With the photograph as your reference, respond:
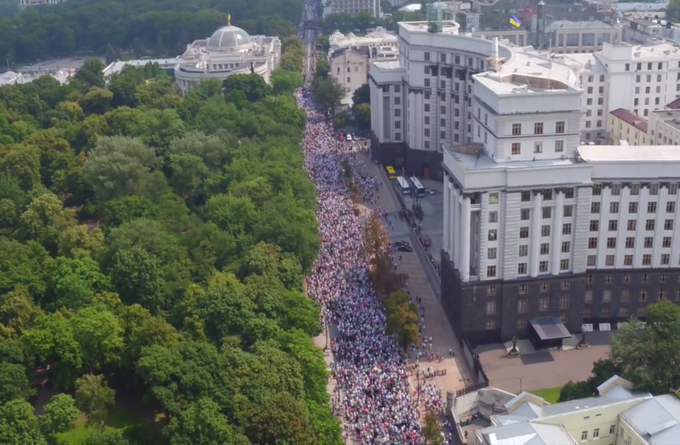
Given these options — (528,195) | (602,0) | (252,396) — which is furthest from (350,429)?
(602,0)

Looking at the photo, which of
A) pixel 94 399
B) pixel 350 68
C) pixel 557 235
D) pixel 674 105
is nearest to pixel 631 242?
pixel 557 235

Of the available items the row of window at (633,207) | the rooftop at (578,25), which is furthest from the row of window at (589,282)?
the rooftop at (578,25)

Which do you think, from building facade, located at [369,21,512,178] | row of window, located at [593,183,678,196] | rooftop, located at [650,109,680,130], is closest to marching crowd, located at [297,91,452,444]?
building facade, located at [369,21,512,178]

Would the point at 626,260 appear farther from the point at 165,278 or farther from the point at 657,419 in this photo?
the point at 165,278

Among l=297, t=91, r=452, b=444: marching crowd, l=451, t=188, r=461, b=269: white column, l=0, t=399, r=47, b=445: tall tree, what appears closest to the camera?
l=0, t=399, r=47, b=445: tall tree

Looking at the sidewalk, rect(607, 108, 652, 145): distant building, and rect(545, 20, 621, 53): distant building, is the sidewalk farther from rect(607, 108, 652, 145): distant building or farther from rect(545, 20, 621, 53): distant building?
rect(545, 20, 621, 53): distant building

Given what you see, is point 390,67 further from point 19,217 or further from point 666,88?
point 19,217
